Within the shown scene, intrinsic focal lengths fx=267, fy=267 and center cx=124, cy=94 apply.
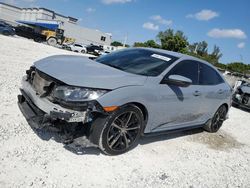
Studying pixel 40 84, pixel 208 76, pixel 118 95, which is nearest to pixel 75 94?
pixel 118 95

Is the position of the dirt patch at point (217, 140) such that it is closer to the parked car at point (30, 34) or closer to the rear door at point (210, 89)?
the rear door at point (210, 89)

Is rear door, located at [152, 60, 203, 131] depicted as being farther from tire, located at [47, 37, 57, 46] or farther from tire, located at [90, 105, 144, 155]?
tire, located at [47, 37, 57, 46]

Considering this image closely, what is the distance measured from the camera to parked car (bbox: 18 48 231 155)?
A: 3.47 metres

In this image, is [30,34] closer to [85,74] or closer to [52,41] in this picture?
[52,41]

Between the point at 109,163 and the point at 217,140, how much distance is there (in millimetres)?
3381

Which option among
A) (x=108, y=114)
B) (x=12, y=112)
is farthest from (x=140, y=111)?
(x=12, y=112)

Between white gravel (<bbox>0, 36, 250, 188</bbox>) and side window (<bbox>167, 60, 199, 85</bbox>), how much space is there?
52.7 inches

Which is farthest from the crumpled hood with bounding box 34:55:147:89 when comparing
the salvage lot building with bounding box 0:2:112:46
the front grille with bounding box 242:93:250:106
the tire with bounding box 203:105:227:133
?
the salvage lot building with bounding box 0:2:112:46

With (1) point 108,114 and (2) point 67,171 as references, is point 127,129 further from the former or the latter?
(2) point 67,171

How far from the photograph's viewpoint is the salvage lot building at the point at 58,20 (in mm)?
60438

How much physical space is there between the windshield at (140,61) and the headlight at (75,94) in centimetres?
102

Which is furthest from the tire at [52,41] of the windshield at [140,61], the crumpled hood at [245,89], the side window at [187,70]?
the side window at [187,70]

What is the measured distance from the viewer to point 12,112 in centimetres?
472

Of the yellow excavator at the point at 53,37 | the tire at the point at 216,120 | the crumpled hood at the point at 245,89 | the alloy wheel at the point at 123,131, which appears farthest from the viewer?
the yellow excavator at the point at 53,37
